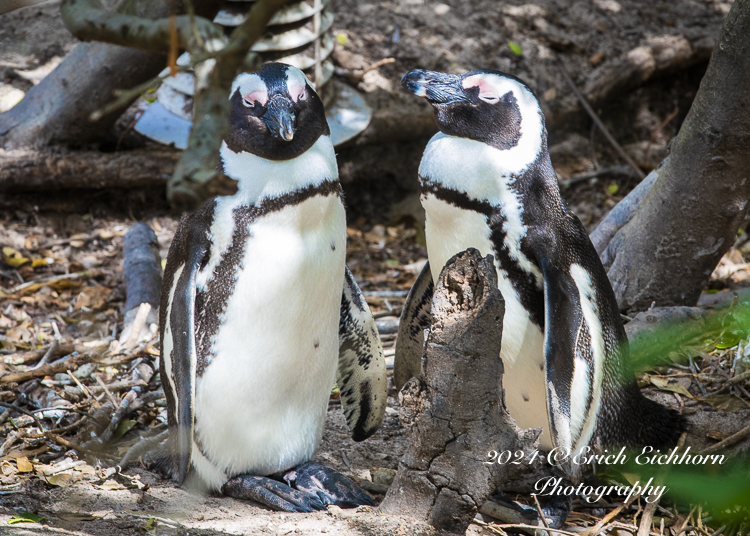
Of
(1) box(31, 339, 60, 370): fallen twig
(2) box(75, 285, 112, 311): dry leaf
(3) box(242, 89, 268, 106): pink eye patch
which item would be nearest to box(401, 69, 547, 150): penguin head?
(3) box(242, 89, 268, 106): pink eye patch

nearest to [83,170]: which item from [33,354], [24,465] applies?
[33,354]

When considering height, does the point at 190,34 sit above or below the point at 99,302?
above

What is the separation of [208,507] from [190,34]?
182cm

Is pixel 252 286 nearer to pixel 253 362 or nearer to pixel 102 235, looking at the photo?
pixel 253 362

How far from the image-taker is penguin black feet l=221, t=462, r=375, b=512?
229 centimetres

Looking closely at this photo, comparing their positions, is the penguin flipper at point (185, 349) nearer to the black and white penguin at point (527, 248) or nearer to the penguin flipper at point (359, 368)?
the penguin flipper at point (359, 368)

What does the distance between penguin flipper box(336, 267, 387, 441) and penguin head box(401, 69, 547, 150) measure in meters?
0.75

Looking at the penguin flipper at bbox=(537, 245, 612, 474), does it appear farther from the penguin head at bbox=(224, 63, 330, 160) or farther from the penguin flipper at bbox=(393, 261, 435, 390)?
the penguin head at bbox=(224, 63, 330, 160)

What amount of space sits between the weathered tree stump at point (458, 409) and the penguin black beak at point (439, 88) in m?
0.78

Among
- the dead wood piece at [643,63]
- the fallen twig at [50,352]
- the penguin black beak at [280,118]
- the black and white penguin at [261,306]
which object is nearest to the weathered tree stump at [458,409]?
the black and white penguin at [261,306]

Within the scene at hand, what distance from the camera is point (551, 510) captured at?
234 cm

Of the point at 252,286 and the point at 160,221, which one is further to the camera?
the point at 160,221

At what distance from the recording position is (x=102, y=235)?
5.00 metres

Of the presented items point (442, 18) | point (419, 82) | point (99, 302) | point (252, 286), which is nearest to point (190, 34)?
point (252, 286)
